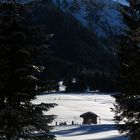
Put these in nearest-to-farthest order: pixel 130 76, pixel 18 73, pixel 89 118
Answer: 1. pixel 18 73
2. pixel 130 76
3. pixel 89 118

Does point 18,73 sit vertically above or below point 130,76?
below

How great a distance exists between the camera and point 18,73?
1908 cm

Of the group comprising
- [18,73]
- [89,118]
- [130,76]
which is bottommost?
[18,73]

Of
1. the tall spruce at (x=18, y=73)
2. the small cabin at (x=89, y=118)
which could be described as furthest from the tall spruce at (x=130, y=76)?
the small cabin at (x=89, y=118)

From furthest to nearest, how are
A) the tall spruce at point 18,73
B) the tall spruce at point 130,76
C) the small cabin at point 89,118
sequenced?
1. the small cabin at point 89,118
2. the tall spruce at point 130,76
3. the tall spruce at point 18,73

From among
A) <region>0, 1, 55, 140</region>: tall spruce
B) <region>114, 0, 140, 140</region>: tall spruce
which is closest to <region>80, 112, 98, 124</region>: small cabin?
<region>114, 0, 140, 140</region>: tall spruce

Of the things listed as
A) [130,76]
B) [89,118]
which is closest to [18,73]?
[130,76]

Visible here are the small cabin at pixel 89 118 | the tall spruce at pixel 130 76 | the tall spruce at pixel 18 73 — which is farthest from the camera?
the small cabin at pixel 89 118

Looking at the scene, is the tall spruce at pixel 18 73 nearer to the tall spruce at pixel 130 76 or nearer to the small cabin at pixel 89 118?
the tall spruce at pixel 130 76

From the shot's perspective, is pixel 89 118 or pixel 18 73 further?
pixel 89 118

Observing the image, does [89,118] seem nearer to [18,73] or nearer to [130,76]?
[130,76]

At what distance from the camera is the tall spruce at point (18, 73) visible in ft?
61.5

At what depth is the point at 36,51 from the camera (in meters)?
19.3

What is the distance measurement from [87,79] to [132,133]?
510 feet
